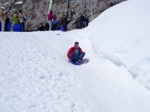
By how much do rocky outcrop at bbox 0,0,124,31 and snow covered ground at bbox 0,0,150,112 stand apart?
13.9 m

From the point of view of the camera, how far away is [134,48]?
25.4ft

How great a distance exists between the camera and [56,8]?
2786 centimetres

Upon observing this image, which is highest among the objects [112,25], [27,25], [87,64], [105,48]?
[112,25]

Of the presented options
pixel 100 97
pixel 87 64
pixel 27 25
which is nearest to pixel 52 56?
pixel 87 64

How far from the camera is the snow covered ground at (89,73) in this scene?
219 inches

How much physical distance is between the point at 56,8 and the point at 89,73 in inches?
832

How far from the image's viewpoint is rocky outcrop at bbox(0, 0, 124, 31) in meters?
25.0

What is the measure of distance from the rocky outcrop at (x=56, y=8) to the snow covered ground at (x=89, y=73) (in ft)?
45.7

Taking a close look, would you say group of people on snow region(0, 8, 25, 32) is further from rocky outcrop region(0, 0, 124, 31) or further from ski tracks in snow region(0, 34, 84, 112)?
rocky outcrop region(0, 0, 124, 31)

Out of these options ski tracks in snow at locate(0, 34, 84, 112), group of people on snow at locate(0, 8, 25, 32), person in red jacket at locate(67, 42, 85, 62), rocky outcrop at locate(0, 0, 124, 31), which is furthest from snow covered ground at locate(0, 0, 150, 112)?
rocky outcrop at locate(0, 0, 124, 31)

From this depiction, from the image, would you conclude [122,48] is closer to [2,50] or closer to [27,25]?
[2,50]

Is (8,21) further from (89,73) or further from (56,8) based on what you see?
(56,8)

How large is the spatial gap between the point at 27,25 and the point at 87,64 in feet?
70.0

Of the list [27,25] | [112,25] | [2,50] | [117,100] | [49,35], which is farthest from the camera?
[27,25]
